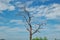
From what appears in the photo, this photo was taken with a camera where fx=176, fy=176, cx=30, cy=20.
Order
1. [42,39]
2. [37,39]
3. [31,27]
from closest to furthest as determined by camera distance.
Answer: [31,27]
[37,39]
[42,39]

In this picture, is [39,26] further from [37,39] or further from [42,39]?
[42,39]

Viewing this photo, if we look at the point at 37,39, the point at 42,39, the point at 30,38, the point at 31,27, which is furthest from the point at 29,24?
the point at 42,39

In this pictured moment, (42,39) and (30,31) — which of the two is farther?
(42,39)

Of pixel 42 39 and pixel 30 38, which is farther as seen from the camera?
pixel 42 39

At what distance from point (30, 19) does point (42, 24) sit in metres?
3.00

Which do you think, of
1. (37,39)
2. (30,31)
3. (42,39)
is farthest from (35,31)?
(42,39)

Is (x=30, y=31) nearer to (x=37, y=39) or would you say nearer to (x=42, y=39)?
(x=37, y=39)

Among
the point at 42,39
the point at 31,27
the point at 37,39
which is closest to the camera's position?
the point at 31,27

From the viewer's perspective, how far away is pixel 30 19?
3114cm

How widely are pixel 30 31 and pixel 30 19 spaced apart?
2127 millimetres

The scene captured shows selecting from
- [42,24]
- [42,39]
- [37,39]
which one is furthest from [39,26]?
[42,39]

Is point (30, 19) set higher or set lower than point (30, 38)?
higher

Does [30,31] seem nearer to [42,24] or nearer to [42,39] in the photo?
[42,24]

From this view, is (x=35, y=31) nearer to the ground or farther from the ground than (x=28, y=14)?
nearer to the ground
